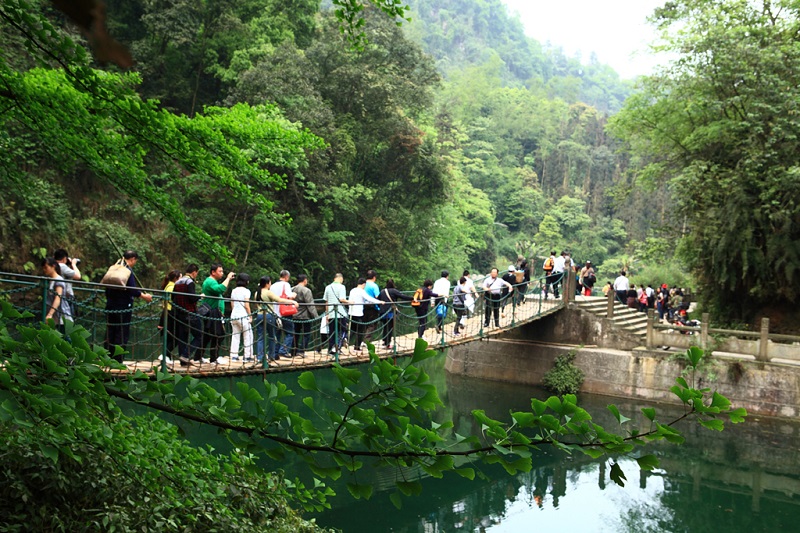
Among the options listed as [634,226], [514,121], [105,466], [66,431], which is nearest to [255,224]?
[105,466]

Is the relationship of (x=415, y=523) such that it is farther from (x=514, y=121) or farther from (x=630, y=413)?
(x=514, y=121)

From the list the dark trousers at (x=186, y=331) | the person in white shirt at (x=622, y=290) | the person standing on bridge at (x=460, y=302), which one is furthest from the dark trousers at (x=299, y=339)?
the person in white shirt at (x=622, y=290)

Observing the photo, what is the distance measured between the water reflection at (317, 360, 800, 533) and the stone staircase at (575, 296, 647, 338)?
304 cm

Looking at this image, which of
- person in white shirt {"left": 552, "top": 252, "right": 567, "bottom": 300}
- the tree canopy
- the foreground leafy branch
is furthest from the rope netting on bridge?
the tree canopy

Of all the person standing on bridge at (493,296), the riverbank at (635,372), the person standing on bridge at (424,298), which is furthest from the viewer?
the person standing on bridge at (493,296)

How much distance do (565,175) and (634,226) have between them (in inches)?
337

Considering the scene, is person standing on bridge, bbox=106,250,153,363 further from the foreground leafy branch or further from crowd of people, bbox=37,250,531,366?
the foreground leafy branch

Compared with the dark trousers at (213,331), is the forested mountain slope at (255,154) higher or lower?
higher

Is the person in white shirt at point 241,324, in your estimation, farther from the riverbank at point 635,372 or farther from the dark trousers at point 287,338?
the riverbank at point 635,372

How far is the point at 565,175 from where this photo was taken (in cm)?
5538

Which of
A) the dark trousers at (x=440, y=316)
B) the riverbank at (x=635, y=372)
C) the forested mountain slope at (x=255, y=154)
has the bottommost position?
the riverbank at (x=635, y=372)

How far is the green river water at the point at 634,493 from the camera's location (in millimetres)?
9625

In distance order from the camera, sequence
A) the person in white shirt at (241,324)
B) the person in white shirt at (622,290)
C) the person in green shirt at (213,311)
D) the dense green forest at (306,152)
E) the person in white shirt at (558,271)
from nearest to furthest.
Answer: the dense green forest at (306,152) < the person in green shirt at (213,311) < the person in white shirt at (241,324) < the person in white shirt at (558,271) < the person in white shirt at (622,290)

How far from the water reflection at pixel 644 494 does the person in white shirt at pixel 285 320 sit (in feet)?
7.25
